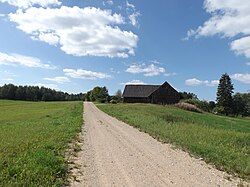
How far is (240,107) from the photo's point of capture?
101750 millimetres

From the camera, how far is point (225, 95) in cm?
8969

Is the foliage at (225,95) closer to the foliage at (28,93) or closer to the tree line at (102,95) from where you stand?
the tree line at (102,95)

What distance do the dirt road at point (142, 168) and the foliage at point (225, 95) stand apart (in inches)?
3011

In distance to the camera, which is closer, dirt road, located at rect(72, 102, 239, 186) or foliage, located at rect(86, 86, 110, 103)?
dirt road, located at rect(72, 102, 239, 186)

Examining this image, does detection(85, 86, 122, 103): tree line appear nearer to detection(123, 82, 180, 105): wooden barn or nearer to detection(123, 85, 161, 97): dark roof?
detection(123, 85, 161, 97): dark roof

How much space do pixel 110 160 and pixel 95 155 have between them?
46.5 inches

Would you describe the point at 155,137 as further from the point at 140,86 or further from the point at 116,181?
the point at 140,86

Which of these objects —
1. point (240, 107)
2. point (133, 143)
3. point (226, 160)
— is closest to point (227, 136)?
point (133, 143)

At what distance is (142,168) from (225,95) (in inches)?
3265

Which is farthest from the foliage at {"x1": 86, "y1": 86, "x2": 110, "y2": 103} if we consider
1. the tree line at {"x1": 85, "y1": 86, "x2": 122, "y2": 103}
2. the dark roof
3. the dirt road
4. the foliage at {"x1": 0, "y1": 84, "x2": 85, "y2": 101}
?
the dirt road

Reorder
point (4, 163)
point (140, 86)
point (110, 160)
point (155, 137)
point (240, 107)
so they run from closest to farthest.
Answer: point (4, 163), point (110, 160), point (155, 137), point (140, 86), point (240, 107)

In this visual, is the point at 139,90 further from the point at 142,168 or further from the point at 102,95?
the point at 142,168

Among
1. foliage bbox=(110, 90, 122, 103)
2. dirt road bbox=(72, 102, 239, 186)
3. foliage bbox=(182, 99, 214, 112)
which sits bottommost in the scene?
dirt road bbox=(72, 102, 239, 186)

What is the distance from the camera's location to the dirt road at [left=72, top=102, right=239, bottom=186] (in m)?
9.22
